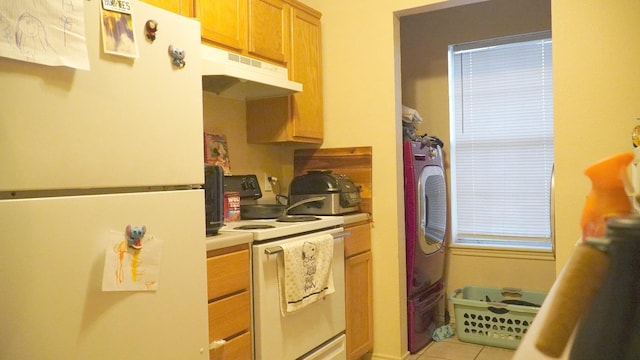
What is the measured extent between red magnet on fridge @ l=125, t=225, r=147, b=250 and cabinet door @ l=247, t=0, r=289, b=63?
1.44m

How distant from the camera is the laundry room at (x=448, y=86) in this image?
350 centimetres

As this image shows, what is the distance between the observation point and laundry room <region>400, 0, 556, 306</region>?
3496 mm

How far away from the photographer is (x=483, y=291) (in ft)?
11.7

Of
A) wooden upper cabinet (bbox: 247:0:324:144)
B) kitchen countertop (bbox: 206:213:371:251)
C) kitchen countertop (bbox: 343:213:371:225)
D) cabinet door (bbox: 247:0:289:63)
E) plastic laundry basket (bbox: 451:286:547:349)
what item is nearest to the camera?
kitchen countertop (bbox: 206:213:371:251)

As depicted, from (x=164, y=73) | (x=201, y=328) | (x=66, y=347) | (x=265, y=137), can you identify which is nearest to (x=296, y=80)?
(x=265, y=137)

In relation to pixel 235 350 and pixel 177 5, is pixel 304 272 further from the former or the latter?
pixel 177 5

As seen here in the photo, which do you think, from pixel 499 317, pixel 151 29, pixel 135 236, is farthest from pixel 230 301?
pixel 499 317

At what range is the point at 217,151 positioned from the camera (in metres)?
2.66

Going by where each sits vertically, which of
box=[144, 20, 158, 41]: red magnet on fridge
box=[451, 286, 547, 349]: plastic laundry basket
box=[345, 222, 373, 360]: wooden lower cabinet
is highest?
box=[144, 20, 158, 41]: red magnet on fridge

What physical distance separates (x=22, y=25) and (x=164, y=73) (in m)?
0.43

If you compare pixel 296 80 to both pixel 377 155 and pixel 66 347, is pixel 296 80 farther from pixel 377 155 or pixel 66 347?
pixel 66 347

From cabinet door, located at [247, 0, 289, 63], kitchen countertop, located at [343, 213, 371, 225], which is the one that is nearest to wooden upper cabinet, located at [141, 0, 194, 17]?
cabinet door, located at [247, 0, 289, 63]

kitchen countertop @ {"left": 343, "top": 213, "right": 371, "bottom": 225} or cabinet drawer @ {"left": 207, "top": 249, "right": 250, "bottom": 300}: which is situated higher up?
kitchen countertop @ {"left": 343, "top": 213, "right": 371, "bottom": 225}

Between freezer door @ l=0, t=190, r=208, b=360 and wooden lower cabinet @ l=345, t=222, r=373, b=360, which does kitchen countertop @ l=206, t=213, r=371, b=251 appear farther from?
wooden lower cabinet @ l=345, t=222, r=373, b=360
